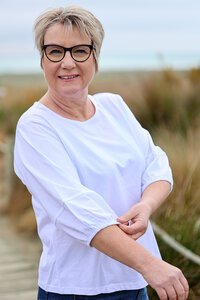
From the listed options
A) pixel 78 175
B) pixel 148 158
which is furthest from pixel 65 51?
pixel 148 158

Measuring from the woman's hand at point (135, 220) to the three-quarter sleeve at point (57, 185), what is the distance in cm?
4

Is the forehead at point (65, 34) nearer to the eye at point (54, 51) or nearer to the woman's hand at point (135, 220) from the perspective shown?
the eye at point (54, 51)

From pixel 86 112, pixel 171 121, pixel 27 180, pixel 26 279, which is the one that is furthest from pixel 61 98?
pixel 171 121

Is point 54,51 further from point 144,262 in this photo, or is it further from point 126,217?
point 144,262

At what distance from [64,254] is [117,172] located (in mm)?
304

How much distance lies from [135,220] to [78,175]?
0.22 m

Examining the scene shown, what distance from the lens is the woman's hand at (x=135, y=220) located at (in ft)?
7.95

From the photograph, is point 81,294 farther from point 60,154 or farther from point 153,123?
point 153,123

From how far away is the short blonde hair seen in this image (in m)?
2.51

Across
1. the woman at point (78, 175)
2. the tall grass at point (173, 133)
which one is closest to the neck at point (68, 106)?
the woman at point (78, 175)

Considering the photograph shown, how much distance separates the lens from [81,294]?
253 centimetres

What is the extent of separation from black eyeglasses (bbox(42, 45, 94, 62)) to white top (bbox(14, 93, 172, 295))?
162 millimetres

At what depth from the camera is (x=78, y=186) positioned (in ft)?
7.92

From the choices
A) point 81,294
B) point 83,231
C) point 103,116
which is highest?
point 103,116
